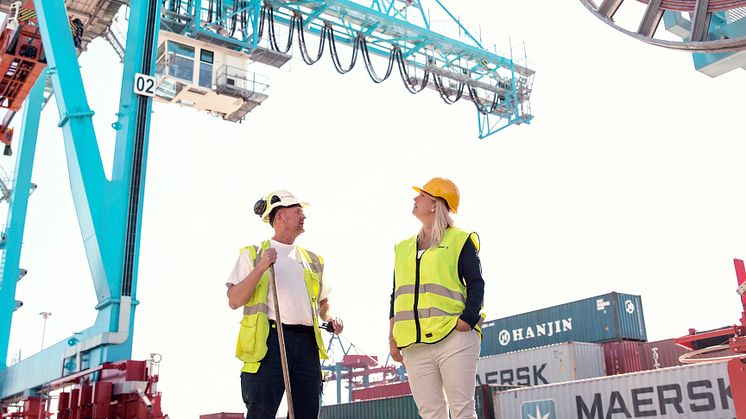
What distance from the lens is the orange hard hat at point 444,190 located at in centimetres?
418

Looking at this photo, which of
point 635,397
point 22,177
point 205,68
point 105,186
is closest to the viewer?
point 105,186

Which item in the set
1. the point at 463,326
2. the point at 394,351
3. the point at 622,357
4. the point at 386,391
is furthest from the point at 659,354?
the point at 463,326

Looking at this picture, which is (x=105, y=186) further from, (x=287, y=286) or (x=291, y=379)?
(x=291, y=379)

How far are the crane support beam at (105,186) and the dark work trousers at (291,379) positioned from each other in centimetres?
699

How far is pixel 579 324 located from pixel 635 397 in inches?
353

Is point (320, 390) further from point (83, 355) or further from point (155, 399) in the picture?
point (83, 355)

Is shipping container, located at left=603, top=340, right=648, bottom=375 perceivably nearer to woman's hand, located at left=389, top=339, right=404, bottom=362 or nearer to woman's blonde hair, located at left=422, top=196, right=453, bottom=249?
woman's hand, located at left=389, top=339, right=404, bottom=362

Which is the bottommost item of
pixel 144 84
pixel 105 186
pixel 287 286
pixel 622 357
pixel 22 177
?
pixel 287 286

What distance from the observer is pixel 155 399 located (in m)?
8.38

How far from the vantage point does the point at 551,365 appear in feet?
71.7

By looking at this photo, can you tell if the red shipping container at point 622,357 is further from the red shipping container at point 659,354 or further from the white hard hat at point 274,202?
the white hard hat at point 274,202

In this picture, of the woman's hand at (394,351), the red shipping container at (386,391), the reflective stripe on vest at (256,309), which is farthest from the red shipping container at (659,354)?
the reflective stripe on vest at (256,309)

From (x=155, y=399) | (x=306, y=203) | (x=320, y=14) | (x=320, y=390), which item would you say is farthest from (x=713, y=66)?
(x=320, y=14)

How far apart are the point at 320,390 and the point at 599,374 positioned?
19.4 meters
